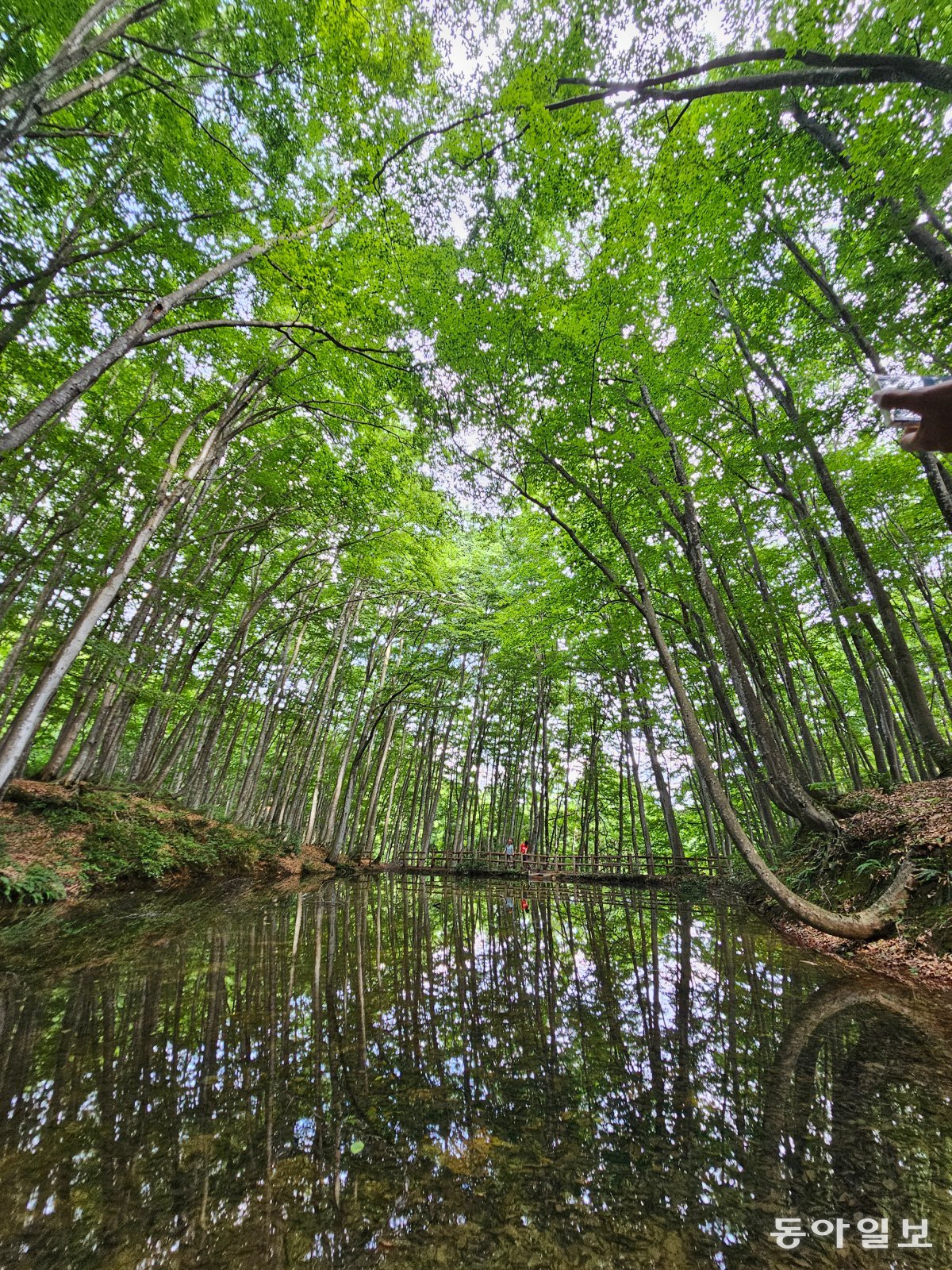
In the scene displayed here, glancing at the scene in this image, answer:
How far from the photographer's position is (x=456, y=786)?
26359 millimetres

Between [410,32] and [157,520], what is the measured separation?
695cm

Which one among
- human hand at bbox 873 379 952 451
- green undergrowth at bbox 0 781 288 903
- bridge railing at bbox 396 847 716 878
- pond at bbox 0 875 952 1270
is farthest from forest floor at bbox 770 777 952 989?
green undergrowth at bbox 0 781 288 903

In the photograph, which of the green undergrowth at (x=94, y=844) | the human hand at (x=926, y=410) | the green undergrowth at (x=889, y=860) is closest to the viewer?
the human hand at (x=926, y=410)

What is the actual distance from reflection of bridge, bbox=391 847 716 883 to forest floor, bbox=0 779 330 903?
31.5 ft

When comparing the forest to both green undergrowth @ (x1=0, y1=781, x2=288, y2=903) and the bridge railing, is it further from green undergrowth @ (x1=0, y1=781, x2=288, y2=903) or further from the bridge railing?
the bridge railing

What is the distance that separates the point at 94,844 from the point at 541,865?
48.2 feet

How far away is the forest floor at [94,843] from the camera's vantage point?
703cm

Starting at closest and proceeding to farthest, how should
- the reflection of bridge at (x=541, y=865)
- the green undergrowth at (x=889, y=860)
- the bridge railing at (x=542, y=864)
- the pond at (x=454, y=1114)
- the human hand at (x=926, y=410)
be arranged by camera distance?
the pond at (x=454, y=1114) < the human hand at (x=926, y=410) < the green undergrowth at (x=889, y=860) < the reflection of bridge at (x=541, y=865) < the bridge railing at (x=542, y=864)

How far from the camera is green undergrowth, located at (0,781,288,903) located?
22.9 feet

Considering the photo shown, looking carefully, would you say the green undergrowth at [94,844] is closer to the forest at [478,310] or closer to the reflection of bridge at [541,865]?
the forest at [478,310]

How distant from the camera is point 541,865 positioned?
18672 mm

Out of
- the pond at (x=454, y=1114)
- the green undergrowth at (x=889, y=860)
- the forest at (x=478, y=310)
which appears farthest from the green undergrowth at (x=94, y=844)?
the green undergrowth at (x=889, y=860)

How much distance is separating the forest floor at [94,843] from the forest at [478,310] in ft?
3.17

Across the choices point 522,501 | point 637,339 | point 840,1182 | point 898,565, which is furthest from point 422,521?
point 840,1182
